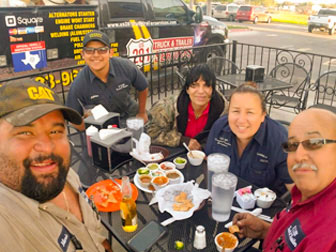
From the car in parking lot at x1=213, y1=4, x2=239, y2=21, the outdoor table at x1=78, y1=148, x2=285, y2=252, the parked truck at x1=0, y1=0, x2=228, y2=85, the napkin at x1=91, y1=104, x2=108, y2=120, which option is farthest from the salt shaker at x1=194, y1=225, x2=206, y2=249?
the car in parking lot at x1=213, y1=4, x2=239, y2=21

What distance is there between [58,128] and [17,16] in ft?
13.2

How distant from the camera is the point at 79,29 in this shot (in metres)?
5.39

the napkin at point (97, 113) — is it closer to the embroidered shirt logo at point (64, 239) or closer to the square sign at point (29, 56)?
the embroidered shirt logo at point (64, 239)

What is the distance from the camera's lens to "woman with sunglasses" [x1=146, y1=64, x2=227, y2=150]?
9.69ft

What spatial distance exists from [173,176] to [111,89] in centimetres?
191

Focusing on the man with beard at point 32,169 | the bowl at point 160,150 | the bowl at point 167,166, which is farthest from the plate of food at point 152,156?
the man with beard at point 32,169

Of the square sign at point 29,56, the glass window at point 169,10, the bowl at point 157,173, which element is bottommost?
the bowl at point 157,173

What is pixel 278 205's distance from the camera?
197 centimetres

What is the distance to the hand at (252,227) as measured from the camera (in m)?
1.72

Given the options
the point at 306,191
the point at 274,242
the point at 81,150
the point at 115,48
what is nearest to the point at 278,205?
the point at 274,242

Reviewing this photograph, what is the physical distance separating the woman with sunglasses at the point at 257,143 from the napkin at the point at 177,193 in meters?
0.49

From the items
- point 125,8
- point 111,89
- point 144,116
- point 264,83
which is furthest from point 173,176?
point 125,8

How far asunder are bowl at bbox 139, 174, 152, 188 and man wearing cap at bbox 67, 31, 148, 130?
1418 millimetres

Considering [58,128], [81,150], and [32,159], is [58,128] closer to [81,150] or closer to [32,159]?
[32,159]
